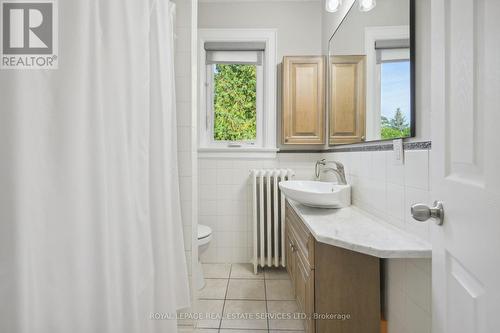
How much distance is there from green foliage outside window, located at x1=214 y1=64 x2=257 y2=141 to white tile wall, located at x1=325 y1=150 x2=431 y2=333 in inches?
57.1

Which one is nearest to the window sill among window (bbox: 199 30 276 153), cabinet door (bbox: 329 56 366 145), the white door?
window (bbox: 199 30 276 153)

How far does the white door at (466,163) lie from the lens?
1.65 ft

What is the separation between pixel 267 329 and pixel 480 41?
5.87ft

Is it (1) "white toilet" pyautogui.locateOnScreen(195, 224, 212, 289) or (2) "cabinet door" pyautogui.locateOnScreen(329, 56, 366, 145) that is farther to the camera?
(1) "white toilet" pyautogui.locateOnScreen(195, 224, 212, 289)

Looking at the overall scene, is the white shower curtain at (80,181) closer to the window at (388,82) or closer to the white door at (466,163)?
the white door at (466,163)

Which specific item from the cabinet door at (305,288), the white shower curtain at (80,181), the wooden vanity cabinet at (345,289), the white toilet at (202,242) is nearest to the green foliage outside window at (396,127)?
the wooden vanity cabinet at (345,289)

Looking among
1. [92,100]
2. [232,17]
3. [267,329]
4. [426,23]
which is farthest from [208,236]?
[232,17]

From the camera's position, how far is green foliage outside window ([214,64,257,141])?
108 inches

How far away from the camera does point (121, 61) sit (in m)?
0.93

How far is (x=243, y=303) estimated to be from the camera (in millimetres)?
1979

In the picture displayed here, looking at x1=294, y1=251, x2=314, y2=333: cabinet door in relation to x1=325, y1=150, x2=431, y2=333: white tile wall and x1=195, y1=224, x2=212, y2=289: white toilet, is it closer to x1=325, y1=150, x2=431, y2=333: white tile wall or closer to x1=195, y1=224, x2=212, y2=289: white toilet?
x1=325, y1=150, x2=431, y2=333: white tile wall

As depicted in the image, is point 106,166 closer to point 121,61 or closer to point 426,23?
point 121,61

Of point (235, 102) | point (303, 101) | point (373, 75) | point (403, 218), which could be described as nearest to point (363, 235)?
point (403, 218)

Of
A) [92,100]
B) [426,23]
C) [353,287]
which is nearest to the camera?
[92,100]
